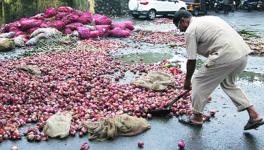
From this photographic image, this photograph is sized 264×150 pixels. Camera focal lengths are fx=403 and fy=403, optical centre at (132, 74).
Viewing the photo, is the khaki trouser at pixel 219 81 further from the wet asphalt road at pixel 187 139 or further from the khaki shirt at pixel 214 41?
the wet asphalt road at pixel 187 139

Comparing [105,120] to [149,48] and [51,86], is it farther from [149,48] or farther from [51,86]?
[149,48]

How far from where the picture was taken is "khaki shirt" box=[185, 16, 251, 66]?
587cm

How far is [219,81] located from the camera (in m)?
6.08

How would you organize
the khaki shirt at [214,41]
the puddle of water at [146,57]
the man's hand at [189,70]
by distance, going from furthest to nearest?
the puddle of water at [146,57] < the man's hand at [189,70] < the khaki shirt at [214,41]

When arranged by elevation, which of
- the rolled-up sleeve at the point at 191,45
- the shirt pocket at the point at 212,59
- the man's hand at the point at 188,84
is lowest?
the man's hand at the point at 188,84

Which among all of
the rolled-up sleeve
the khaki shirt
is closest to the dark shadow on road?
the khaki shirt

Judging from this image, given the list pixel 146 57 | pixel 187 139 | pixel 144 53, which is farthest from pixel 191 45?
pixel 144 53

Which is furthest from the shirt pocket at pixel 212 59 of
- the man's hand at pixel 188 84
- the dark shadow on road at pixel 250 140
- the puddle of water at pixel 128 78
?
Result: the puddle of water at pixel 128 78

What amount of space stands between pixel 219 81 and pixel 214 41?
615mm

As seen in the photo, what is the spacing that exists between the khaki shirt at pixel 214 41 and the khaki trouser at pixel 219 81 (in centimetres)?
11

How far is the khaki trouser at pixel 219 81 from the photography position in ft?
19.5

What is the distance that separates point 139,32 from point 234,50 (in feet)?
43.6

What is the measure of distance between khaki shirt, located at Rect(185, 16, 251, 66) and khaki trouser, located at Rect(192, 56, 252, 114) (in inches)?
4.2

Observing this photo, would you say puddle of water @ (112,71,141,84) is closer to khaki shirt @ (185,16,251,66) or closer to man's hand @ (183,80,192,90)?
man's hand @ (183,80,192,90)
